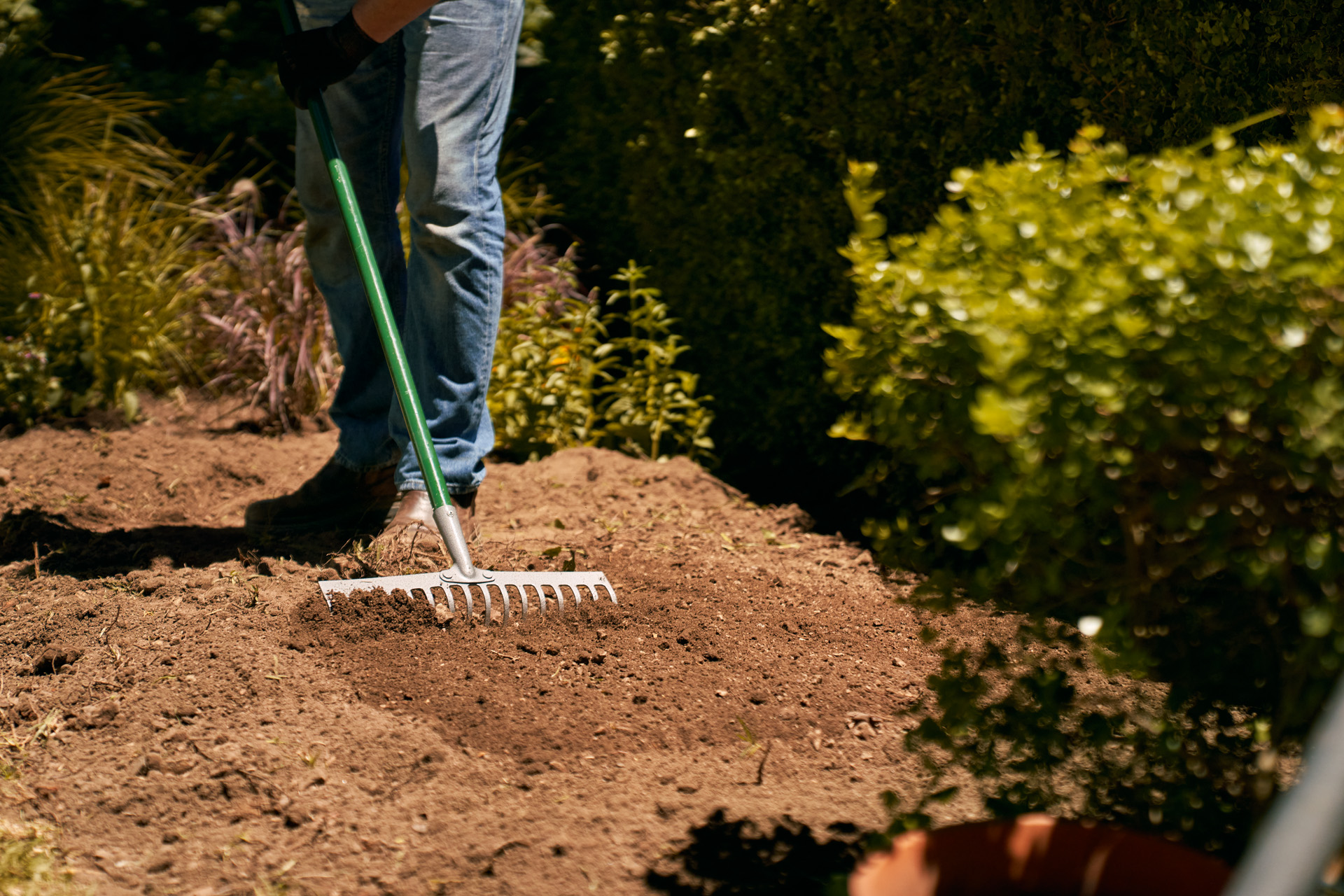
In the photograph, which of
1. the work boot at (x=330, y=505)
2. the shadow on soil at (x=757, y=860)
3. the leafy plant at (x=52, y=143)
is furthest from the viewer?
the leafy plant at (x=52, y=143)

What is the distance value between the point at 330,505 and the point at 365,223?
0.87m

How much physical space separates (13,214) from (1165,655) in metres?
4.99

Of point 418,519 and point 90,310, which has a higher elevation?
point 90,310

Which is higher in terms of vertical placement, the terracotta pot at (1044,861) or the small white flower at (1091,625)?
the small white flower at (1091,625)

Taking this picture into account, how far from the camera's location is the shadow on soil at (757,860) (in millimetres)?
1560

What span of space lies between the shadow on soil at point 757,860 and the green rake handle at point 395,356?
36.7 inches

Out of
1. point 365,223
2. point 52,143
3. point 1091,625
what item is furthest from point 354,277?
point 52,143

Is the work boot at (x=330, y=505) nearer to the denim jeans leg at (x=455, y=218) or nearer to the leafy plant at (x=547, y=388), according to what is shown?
the denim jeans leg at (x=455, y=218)

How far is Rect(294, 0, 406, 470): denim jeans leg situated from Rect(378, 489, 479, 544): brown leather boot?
32 cm

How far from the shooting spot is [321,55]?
2654 millimetres

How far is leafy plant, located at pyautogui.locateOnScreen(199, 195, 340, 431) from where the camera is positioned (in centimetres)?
464

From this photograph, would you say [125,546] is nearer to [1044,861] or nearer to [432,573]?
[432,573]

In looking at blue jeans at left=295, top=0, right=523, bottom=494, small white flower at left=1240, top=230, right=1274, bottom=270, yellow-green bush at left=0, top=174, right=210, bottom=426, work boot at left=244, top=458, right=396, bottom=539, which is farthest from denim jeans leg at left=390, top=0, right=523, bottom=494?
yellow-green bush at left=0, top=174, right=210, bottom=426

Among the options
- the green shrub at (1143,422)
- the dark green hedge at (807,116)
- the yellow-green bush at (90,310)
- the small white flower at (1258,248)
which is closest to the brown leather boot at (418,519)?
the dark green hedge at (807,116)
